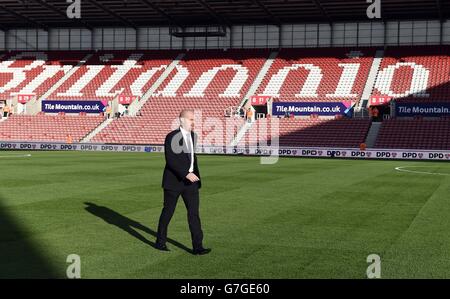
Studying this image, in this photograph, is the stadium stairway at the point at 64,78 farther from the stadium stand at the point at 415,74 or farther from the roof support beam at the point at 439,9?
the roof support beam at the point at 439,9

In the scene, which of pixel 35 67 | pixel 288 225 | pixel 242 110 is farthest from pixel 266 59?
pixel 288 225

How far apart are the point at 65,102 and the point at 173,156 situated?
53831 mm

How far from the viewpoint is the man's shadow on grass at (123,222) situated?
10451 millimetres

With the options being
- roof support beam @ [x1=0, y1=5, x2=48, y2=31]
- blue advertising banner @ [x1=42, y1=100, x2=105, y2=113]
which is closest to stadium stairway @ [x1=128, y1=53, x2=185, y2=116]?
blue advertising banner @ [x1=42, y1=100, x2=105, y2=113]

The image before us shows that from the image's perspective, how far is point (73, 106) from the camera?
59.8 meters

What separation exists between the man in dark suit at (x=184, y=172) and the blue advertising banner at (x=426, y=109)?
151 ft

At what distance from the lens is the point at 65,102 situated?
60188 mm

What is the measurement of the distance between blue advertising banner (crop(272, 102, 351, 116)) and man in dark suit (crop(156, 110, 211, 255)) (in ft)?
150

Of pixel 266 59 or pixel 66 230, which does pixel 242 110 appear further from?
pixel 66 230

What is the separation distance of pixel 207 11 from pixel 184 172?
54676 millimetres

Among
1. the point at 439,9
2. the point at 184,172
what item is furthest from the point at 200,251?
the point at 439,9

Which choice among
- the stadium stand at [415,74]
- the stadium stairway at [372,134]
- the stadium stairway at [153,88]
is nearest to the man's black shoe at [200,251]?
the stadium stairway at [372,134]

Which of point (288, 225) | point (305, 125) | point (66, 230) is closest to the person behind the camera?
point (66, 230)
